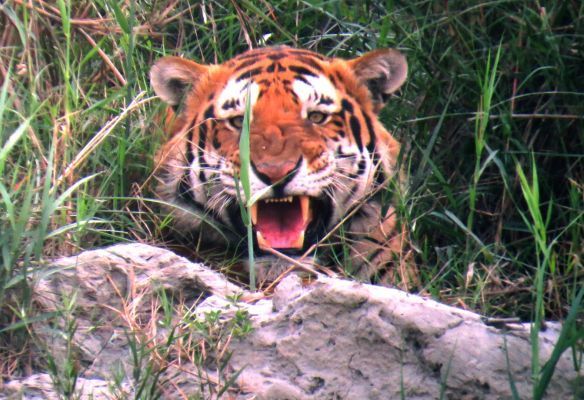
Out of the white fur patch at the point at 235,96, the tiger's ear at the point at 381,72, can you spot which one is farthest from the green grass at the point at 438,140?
the white fur patch at the point at 235,96

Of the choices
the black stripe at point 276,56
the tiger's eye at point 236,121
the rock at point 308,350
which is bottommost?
the rock at point 308,350

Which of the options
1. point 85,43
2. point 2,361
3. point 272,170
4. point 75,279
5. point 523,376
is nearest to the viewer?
point 523,376

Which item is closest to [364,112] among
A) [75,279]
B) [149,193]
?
[149,193]

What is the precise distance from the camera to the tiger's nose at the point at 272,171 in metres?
4.70

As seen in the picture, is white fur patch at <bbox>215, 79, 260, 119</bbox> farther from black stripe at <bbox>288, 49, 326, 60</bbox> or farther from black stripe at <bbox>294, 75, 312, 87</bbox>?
black stripe at <bbox>288, 49, 326, 60</bbox>

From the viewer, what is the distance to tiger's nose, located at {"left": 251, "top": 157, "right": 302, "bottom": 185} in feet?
15.4

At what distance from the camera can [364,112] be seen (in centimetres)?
531

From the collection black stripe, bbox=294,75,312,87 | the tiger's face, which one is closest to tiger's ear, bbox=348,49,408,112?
the tiger's face

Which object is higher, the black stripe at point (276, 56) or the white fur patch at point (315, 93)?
the black stripe at point (276, 56)

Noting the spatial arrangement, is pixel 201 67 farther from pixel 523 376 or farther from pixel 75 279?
pixel 523 376

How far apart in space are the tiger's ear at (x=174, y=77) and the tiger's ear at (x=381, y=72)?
705 mm

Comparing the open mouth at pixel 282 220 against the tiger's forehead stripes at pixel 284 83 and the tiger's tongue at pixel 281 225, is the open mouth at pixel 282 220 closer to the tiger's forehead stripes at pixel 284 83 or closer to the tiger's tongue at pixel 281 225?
the tiger's tongue at pixel 281 225

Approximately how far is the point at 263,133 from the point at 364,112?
648mm

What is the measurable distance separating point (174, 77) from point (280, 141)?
2.24ft
